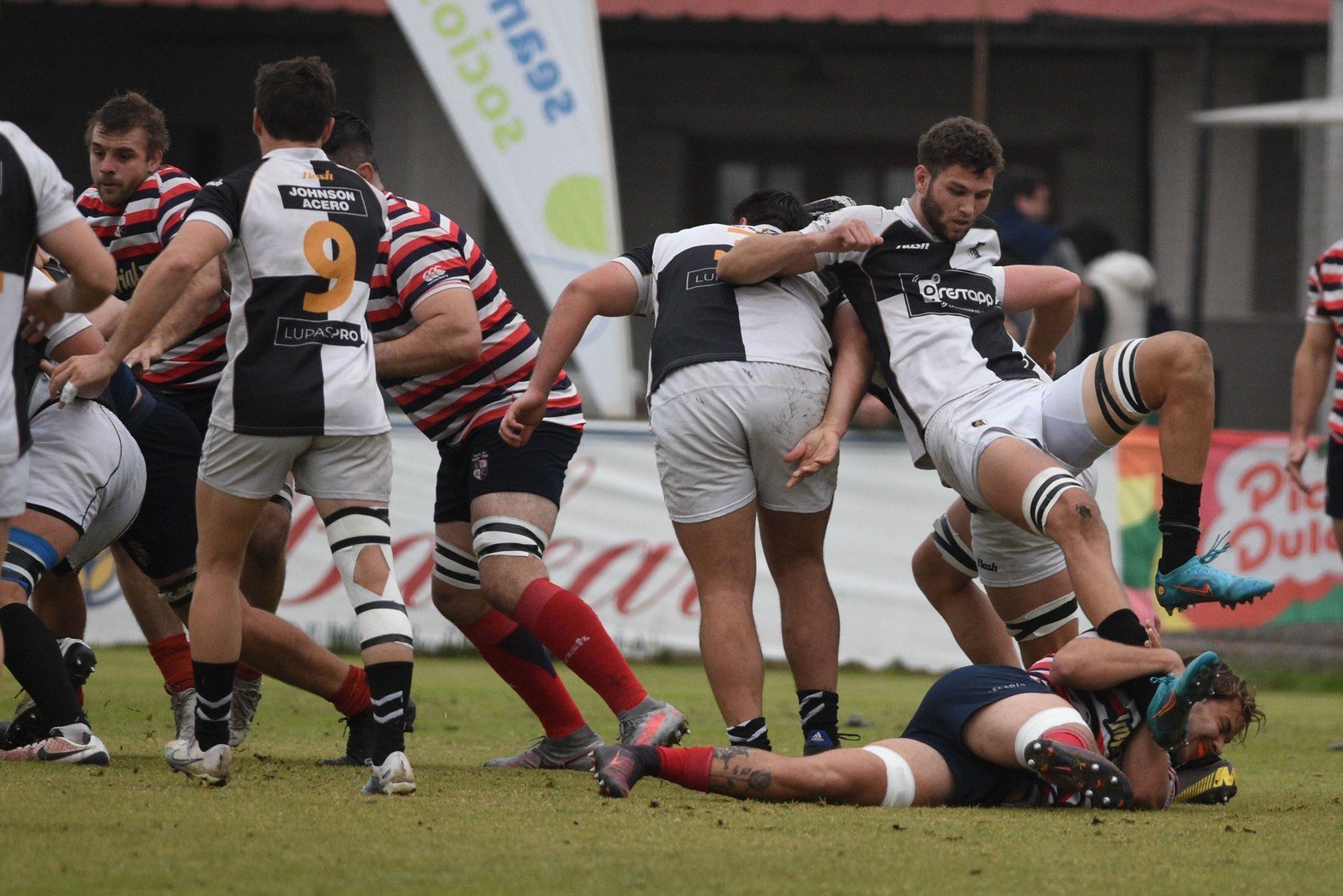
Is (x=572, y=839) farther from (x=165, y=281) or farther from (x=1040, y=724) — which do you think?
(x=165, y=281)

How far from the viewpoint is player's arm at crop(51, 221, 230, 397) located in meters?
4.14

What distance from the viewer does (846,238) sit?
16.3 ft

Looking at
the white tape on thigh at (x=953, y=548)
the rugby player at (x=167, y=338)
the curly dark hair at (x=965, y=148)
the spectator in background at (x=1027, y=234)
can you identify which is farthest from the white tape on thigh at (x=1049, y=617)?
the spectator in background at (x=1027, y=234)

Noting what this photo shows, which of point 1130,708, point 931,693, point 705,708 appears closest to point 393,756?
point 931,693

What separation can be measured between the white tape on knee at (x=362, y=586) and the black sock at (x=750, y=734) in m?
1.04

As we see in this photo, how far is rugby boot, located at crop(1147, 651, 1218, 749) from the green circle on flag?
7986 mm

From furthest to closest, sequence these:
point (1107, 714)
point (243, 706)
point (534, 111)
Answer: point (534, 111) < point (243, 706) < point (1107, 714)

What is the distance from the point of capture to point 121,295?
5730mm

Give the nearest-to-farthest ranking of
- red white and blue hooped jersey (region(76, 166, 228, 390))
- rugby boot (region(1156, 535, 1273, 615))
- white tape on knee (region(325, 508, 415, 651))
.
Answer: white tape on knee (region(325, 508, 415, 651)) → rugby boot (region(1156, 535, 1273, 615)) → red white and blue hooped jersey (region(76, 166, 228, 390))

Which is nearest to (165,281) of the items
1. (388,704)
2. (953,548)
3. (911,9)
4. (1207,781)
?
(388,704)

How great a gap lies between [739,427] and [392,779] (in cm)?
150

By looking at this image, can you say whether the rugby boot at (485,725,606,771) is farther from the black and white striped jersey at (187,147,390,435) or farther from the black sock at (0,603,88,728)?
the black and white striped jersey at (187,147,390,435)

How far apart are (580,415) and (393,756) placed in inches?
60.4

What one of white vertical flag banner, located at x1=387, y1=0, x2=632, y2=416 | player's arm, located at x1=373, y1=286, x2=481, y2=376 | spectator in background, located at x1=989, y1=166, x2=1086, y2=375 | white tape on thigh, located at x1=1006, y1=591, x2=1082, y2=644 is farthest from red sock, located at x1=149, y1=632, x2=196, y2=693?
white vertical flag banner, located at x1=387, y1=0, x2=632, y2=416
